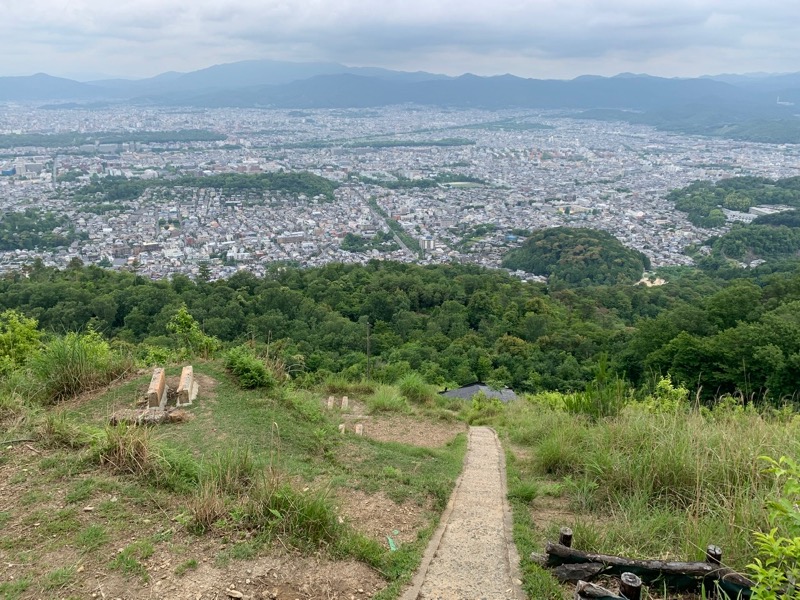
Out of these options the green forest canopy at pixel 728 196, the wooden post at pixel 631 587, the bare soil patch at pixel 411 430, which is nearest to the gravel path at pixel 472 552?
the wooden post at pixel 631 587

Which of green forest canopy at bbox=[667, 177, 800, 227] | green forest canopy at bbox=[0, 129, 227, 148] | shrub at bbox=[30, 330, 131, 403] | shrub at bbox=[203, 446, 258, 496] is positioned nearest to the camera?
shrub at bbox=[203, 446, 258, 496]

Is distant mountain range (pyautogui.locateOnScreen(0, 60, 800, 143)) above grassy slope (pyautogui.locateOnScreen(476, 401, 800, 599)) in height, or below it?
above

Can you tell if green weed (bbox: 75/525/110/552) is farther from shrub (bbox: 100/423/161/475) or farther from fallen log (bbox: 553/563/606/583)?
fallen log (bbox: 553/563/606/583)

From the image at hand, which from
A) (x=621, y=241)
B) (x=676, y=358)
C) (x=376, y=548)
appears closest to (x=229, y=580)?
(x=376, y=548)

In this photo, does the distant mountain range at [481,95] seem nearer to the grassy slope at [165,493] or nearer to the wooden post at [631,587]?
the grassy slope at [165,493]

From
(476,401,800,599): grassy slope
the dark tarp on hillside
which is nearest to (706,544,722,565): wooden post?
(476,401,800,599): grassy slope

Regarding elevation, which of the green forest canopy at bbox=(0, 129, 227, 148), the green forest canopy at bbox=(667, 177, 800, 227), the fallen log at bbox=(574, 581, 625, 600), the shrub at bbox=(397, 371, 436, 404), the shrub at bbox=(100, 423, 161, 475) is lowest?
the shrub at bbox=(397, 371, 436, 404)
